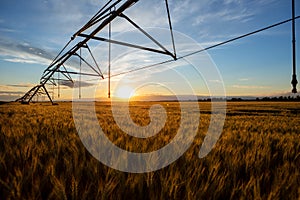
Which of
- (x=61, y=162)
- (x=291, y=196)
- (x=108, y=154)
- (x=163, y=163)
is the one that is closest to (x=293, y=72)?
(x=291, y=196)

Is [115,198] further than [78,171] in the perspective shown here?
No

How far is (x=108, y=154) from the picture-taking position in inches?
88.5

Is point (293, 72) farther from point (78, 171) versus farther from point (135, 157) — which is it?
point (78, 171)

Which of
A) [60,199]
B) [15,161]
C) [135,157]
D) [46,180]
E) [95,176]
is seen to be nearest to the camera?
[60,199]

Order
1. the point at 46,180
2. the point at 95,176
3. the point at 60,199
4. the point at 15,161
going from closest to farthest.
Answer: the point at 60,199 → the point at 46,180 → the point at 95,176 → the point at 15,161

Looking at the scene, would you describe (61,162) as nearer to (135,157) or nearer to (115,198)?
(135,157)

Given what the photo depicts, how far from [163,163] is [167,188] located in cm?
68

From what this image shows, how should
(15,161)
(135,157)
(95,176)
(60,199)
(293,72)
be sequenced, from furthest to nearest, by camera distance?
(293,72), (135,157), (15,161), (95,176), (60,199)

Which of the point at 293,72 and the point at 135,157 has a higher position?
the point at 293,72

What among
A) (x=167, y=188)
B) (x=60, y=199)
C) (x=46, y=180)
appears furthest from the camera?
(x=46, y=180)

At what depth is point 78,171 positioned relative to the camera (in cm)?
160

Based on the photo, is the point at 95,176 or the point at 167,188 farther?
the point at 95,176

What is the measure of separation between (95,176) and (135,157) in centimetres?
69

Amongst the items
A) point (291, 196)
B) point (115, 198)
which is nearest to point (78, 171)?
point (115, 198)
